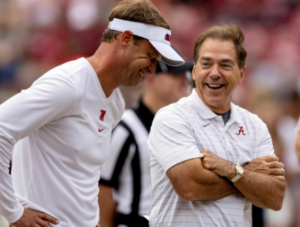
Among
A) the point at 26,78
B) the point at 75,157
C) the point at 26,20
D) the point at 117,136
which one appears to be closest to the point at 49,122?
the point at 75,157

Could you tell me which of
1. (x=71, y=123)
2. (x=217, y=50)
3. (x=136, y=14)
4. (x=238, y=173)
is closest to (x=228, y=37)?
(x=217, y=50)

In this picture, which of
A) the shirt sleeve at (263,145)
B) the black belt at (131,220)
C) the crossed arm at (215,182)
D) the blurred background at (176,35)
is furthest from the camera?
the blurred background at (176,35)

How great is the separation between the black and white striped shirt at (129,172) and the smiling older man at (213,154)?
80cm

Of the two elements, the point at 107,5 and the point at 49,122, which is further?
the point at 107,5

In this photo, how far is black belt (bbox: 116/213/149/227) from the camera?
375 centimetres

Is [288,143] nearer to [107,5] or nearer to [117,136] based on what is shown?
[117,136]

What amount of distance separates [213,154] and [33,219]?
106 cm

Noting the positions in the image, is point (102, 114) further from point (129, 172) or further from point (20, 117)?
point (129, 172)

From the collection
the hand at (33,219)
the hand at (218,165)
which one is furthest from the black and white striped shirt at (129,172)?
the hand at (33,219)

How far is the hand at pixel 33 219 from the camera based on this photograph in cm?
248

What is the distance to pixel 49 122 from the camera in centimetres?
260

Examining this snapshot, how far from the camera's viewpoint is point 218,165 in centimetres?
287

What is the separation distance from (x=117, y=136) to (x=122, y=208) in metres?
0.55

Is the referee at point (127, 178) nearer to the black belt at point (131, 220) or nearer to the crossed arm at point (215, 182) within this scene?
the black belt at point (131, 220)
